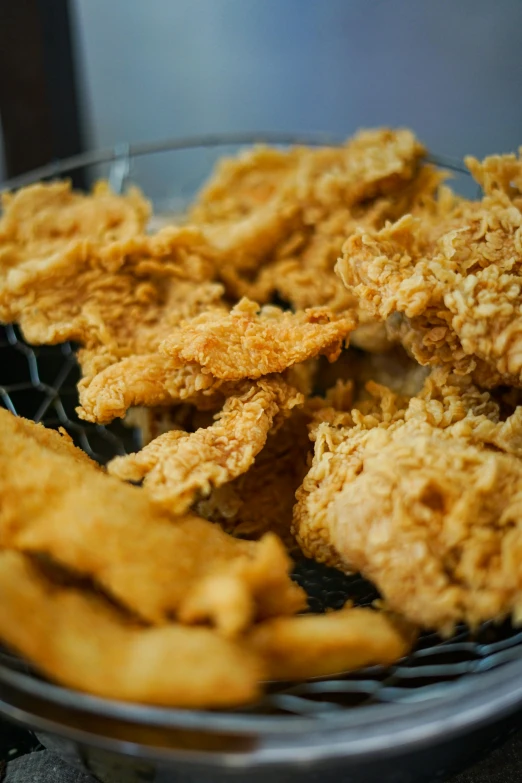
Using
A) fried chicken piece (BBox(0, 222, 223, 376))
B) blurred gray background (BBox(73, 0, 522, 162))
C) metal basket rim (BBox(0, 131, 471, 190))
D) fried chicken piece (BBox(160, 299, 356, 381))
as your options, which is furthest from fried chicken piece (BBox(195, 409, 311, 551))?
blurred gray background (BBox(73, 0, 522, 162))

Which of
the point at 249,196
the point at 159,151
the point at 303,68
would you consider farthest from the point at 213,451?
the point at 303,68

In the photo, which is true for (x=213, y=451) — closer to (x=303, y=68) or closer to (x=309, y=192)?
(x=309, y=192)

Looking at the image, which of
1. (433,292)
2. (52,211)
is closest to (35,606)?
(433,292)

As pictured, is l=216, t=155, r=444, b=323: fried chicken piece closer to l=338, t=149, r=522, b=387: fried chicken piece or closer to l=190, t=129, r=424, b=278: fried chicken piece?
l=190, t=129, r=424, b=278: fried chicken piece

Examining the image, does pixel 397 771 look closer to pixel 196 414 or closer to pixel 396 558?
→ pixel 396 558

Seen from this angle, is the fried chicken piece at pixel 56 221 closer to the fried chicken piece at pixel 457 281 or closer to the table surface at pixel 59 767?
the fried chicken piece at pixel 457 281

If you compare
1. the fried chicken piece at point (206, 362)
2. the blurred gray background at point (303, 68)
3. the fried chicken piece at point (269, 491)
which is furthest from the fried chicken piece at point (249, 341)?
the blurred gray background at point (303, 68)
